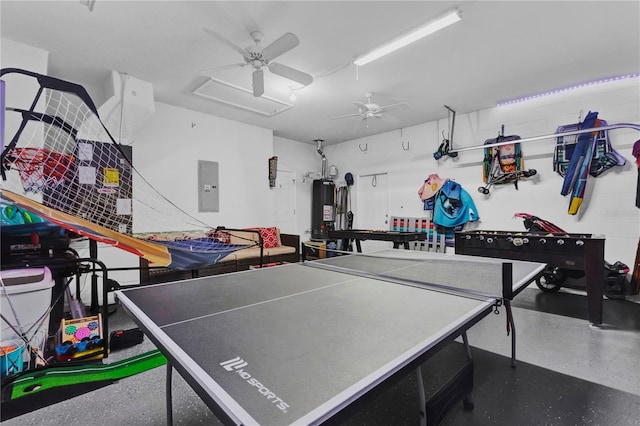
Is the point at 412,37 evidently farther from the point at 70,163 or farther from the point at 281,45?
the point at 70,163

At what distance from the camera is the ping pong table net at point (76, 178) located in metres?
1.75

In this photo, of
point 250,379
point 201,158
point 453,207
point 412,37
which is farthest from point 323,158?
Answer: point 250,379

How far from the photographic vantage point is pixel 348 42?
2.83m

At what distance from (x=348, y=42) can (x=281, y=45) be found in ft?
→ 2.53

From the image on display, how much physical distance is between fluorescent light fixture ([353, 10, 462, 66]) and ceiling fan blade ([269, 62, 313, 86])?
0.64 m

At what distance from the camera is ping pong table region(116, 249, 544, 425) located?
62 centimetres

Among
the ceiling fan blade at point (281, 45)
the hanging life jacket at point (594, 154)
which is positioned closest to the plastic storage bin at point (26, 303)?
the ceiling fan blade at point (281, 45)

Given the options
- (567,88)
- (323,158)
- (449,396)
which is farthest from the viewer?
(323,158)

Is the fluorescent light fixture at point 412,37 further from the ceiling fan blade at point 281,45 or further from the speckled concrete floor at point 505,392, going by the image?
the speckled concrete floor at point 505,392

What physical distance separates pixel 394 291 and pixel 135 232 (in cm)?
404

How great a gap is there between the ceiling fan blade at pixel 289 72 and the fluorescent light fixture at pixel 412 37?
25.3 inches

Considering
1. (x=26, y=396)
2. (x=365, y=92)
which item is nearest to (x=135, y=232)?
(x=26, y=396)

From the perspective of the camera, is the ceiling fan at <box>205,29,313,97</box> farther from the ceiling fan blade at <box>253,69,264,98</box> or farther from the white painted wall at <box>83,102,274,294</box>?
the white painted wall at <box>83,102,274,294</box>

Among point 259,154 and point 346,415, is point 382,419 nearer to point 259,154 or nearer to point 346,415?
point 346,415
